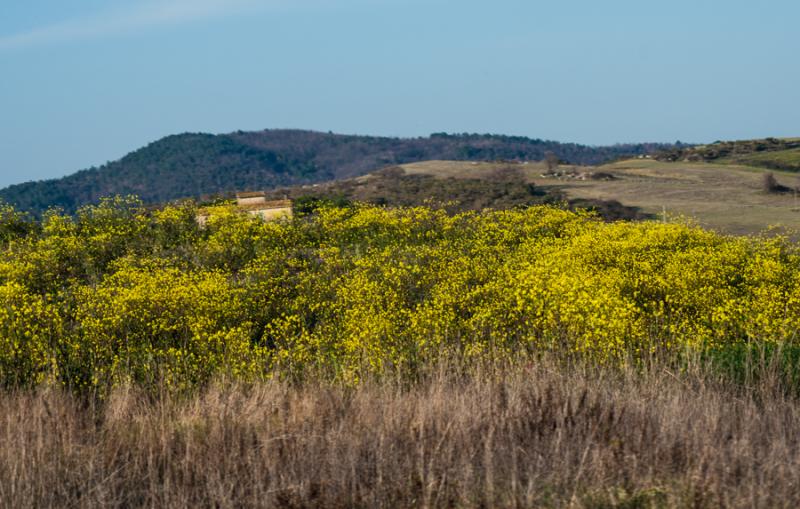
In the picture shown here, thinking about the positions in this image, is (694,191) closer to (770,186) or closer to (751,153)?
(770,186)

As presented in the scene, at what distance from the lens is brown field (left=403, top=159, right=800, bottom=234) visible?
127 feet

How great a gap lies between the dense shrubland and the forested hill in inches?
5072

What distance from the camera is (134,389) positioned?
7.57 metres

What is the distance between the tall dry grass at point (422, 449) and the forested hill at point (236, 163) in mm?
141086

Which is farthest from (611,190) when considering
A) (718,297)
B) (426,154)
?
(426,154)

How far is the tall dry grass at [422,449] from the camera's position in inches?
189

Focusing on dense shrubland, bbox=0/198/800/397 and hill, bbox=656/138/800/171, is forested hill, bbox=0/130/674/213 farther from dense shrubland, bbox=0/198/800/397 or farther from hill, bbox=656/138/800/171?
dense shrubland, bbox=0/198/800/397

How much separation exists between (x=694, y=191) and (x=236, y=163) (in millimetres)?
139191

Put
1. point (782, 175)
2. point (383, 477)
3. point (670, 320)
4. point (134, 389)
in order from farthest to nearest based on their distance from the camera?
point (782, 175) < point (670, 320) < point (134, 389) < point (383, 477)

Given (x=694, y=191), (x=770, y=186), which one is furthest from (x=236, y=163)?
(x=770, y=186)

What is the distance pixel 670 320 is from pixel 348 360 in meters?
5.66

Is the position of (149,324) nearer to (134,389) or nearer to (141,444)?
(134,389)

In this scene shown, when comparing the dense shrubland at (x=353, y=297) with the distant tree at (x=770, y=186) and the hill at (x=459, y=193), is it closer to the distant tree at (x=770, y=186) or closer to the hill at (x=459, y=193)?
the hill at (x=459, y=193)

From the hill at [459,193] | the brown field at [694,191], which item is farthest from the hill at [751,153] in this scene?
the hill at [459,193]
